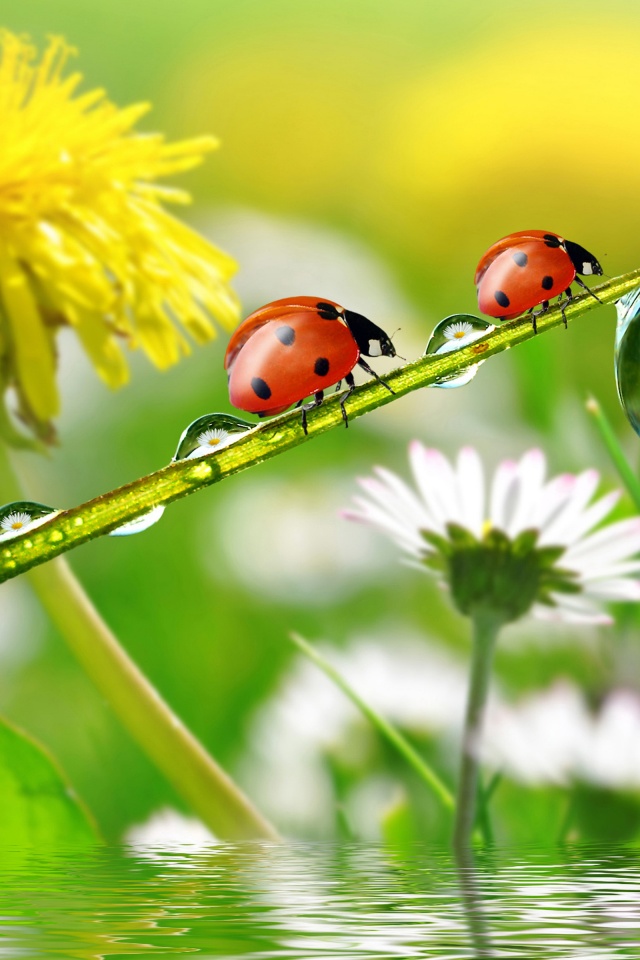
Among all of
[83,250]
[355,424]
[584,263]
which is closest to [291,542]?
[355,424]

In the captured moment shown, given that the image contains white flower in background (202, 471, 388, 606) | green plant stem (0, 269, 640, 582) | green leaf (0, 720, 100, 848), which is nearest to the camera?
green plant stem (0, 269, 640, 582)

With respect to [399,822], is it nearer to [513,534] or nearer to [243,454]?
[513,534]

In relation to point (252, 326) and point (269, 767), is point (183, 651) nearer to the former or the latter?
point (269, 767)

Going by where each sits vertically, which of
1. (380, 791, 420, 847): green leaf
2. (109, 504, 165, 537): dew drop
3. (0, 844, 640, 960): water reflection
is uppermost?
(380, 791, 420, 847): green leaf

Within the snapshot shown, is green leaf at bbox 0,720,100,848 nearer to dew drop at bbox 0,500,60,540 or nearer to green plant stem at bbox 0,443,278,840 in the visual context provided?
green plant stem at bbox 0,443,278,840

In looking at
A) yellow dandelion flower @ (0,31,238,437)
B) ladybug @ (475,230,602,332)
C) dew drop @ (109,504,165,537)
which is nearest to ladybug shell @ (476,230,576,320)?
ladybug @ (475,230,602,332)
